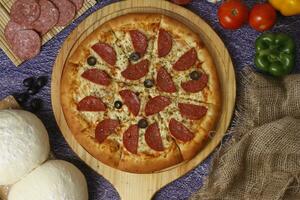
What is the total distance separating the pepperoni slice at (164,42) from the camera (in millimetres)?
2465

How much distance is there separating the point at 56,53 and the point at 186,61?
631 mm

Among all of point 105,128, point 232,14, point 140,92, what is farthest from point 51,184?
point 232,14

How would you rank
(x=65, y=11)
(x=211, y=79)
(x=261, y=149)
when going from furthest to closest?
1. (x=65, y=11)
2. (x=211, y=79)
3. (x=261, y=149)

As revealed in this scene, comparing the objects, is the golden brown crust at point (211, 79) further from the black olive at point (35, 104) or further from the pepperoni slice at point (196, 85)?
the black olive at point (35, 104)

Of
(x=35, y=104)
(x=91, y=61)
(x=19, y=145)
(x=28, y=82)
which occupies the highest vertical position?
(x=91, y=61)

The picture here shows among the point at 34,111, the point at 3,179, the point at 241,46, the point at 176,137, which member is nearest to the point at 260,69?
the point at 241,46

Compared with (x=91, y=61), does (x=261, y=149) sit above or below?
below

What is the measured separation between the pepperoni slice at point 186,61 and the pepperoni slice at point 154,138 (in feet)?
0.94

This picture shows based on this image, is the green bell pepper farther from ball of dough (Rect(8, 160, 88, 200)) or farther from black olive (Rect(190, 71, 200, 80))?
ball of dough (Rect(8, 160, 88, 200))

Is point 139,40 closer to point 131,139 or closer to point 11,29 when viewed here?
point 131,139

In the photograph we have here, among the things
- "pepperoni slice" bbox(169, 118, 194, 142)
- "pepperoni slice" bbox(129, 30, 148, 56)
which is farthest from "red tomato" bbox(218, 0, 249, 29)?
"pepperoni slice" bbox(169, 118, 194, 142)

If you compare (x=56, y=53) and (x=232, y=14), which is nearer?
(x=232, y=14)

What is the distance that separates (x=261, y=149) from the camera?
2330 mm

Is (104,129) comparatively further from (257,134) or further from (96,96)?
(257,134)
